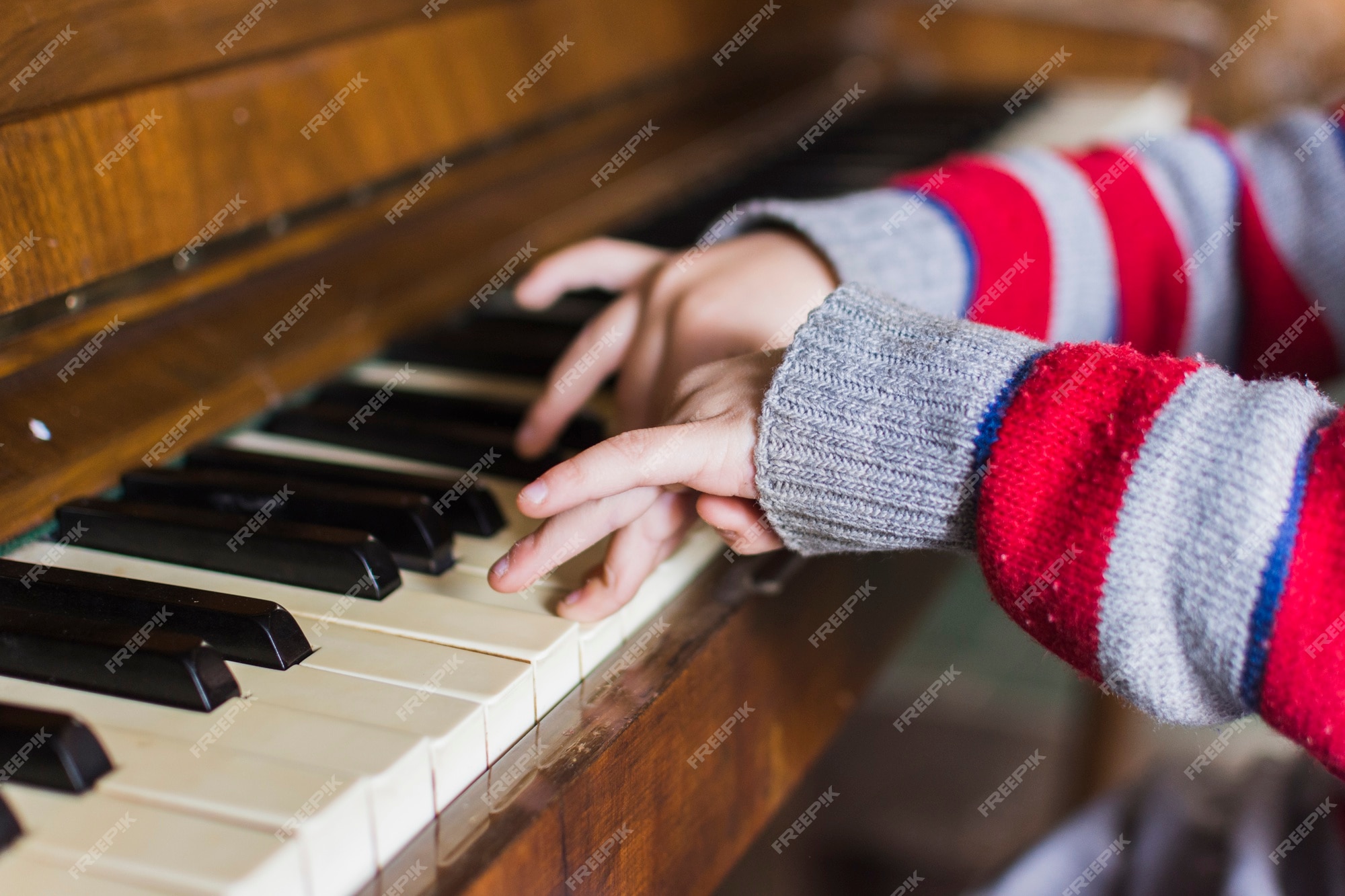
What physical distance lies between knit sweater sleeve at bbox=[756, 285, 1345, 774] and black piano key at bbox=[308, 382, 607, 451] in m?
0.24

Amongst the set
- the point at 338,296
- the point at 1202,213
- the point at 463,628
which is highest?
the point at 338,296

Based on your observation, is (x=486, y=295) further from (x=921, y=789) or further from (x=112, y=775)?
(x=921, y=789)

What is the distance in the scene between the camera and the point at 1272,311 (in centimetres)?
105

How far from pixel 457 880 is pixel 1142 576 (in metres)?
0.35

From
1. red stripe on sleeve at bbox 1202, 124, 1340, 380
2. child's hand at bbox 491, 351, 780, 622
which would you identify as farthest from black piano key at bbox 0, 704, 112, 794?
red stripe on sleeve at bbox 1202, 124, 1340, 380

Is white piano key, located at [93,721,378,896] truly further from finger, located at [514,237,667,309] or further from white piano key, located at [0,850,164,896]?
finger, located at [514,237,667,309]

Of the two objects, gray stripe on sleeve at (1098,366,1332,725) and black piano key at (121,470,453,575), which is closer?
gray stripe on sleeve at (1098,366,1332,725)

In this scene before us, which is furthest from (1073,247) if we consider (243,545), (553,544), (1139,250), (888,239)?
(243,545)

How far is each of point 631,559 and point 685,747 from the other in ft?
0.35

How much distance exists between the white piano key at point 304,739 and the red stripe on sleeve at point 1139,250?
77 cm

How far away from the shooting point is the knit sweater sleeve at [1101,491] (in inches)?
21.2

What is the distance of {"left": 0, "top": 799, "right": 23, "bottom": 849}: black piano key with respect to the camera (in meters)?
0.43

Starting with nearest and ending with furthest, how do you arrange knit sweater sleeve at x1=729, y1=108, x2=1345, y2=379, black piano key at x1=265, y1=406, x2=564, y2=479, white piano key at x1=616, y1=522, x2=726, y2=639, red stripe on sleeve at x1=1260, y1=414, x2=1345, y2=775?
red stripe on sleeve at x1=1260, y1=414, x2=1345, y2=775, white piano key at x1=616, y1=522, x2=726, y2=639, black piano key at x1=265, y1=406, x2=564, y2=479, knit sweater sleeve at x1=729, y1=108, x2=1345, y2=379

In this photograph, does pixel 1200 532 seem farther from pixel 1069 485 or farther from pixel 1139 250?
pixel 1139 250
